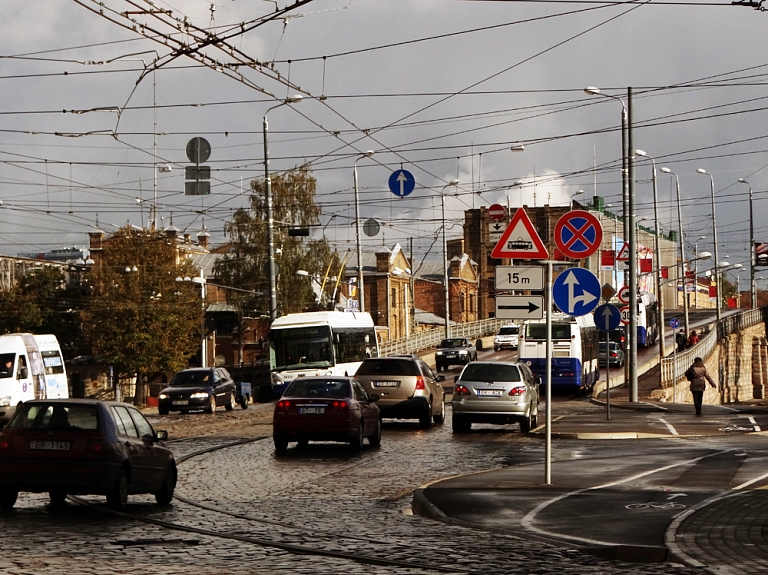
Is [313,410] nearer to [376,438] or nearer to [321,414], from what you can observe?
[321,414]

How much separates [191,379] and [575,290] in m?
28.4

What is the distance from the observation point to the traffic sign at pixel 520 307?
16.2 metres

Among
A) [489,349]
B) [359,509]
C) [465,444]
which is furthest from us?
[489,349]

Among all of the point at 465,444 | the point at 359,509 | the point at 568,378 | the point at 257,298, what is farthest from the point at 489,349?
the point at 359,509

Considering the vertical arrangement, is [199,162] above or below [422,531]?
above

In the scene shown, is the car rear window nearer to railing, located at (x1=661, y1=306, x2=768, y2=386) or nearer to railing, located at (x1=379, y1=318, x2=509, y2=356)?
railing, located at (x1=661, y1=306, x2=768, y2=386)

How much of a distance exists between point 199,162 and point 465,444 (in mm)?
12863

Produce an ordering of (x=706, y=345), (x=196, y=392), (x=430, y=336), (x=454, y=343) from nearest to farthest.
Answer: (x=196, y=392) → (x=706, y=345) → (x=454, y=343) → (x=430, y=336)

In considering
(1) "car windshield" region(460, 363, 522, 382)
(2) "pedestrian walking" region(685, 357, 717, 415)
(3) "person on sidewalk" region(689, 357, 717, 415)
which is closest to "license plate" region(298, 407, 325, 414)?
(1) "car windshield" region(460, 363, 522, 382)

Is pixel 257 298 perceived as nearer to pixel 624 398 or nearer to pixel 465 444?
pixel 624 398

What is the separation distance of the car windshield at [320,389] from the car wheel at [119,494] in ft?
31.1

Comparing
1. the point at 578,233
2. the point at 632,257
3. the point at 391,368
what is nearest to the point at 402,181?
the point at 632,257

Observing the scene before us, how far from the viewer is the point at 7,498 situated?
14.4 metres

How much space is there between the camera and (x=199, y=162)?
3459 centimetres
